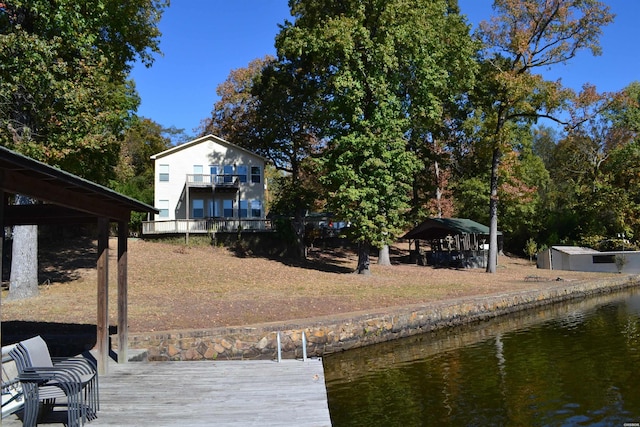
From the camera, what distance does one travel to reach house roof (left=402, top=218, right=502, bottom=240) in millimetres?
34856

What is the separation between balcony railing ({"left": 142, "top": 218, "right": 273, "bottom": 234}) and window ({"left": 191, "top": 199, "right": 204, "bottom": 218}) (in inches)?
133

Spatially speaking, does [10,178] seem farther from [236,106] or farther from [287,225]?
[236,106]

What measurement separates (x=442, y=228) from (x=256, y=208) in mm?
13347

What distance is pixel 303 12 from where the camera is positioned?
2905 centimetres

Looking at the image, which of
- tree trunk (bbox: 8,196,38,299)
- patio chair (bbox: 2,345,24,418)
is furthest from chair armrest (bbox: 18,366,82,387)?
tree trunk (bbox: 8,196,38,299)

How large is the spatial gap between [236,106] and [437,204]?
63.6 ft

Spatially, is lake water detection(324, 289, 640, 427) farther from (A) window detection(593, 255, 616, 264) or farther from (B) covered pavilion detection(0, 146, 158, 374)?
(A) window detection(593, 255, 616, 264)

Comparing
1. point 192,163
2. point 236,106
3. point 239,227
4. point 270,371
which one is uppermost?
point 236,106

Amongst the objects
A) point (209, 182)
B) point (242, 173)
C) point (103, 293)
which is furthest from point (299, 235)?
point (103, 293)

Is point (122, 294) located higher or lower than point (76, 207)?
lower

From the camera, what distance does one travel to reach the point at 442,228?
115ft

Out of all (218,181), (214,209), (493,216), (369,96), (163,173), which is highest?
(369,96)

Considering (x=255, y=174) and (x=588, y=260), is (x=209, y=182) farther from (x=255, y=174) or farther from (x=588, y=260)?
(x=588, y=260)

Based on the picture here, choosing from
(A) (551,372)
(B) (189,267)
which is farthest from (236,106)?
(A) (551,372)
